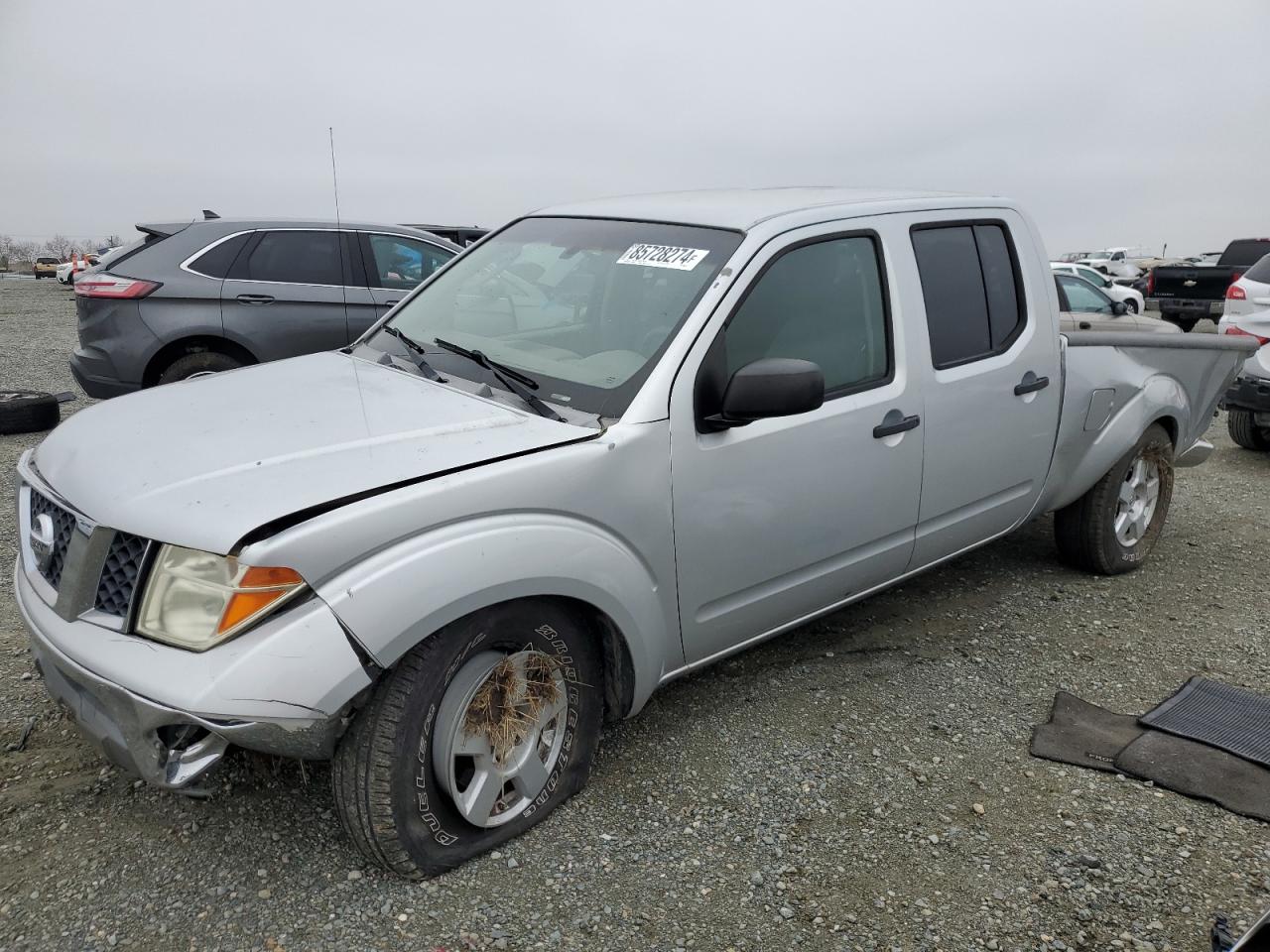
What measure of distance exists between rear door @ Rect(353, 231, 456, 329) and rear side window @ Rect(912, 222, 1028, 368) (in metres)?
4.74

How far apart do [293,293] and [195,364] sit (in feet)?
2.84

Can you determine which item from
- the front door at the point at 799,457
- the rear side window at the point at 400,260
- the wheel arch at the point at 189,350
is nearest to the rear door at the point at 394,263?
the rear side window at the point at 400,260

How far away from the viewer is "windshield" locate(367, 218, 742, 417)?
2.90m

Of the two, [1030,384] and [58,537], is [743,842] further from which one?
[1030,384]

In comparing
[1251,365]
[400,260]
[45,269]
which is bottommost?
[1251,365]

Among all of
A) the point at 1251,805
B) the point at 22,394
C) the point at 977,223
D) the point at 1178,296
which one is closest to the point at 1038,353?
the point at 977,223

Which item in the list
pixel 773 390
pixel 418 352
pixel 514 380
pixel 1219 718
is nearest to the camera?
pixel 773 390

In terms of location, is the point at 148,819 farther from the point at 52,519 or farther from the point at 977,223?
the point at 977,223

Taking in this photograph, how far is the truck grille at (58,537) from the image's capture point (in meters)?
2.45

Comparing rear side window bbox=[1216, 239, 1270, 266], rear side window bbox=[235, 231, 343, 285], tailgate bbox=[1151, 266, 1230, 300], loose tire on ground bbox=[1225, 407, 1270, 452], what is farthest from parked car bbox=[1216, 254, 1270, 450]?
rear side window bbox=[1216, 239, 1270, 266]

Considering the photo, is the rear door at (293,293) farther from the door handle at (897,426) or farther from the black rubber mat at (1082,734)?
the black rubber mat at (1082,734)

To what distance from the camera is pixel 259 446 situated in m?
2.46

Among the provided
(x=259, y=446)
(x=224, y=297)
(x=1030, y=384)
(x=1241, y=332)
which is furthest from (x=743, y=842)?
(x=1241, y=332)

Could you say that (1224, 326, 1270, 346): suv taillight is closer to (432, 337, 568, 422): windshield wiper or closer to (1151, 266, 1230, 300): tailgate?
(432, 337, 568, 422): windshield wiper
